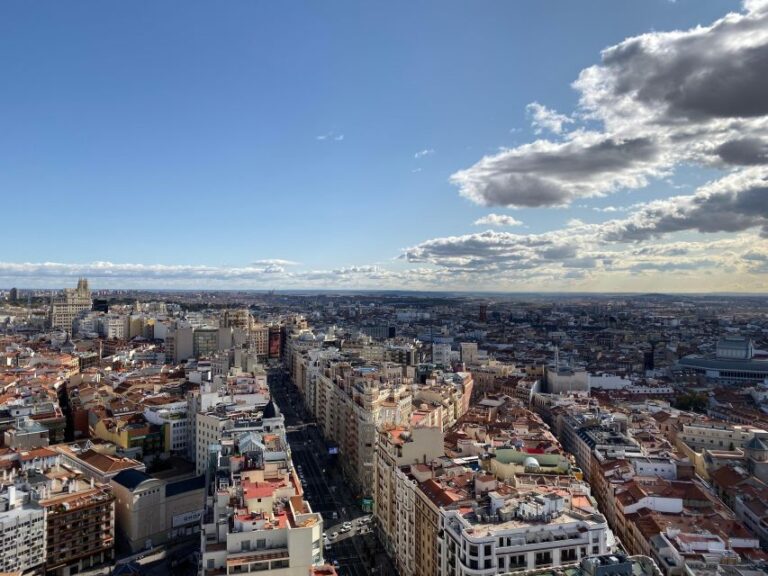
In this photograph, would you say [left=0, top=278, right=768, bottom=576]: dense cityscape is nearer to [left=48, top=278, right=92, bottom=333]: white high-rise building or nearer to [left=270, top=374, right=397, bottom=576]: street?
[left=270, top=374, right=397, bottom=576]: street

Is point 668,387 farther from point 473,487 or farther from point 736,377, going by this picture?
point 473,487

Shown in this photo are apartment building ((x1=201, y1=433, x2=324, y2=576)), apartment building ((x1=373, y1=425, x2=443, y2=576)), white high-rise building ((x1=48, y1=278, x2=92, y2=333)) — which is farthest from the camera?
white high-rise building ((x1=48, y1=278, x2=92, y2=333))

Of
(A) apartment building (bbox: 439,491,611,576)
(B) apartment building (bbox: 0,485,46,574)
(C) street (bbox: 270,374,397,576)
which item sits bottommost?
(C) street (bbox: 270,374,397,576)

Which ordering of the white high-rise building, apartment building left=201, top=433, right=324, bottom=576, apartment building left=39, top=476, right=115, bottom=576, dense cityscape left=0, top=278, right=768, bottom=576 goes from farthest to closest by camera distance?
the white high-rise building → apartment building left=39, top=476, right=115, bottom=576 → dense cityscape left=0, top=278, right=768, bottom=576 → apartment building left=201, top=433, right=324, bottom=576

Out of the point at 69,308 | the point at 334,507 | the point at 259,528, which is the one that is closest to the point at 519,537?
the point at 259,528

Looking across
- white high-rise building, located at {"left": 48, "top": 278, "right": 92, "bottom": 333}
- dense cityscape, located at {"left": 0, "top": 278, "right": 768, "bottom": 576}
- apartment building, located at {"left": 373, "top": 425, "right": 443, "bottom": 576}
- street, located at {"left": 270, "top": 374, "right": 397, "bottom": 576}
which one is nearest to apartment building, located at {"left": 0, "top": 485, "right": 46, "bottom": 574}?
dense cityscape, located at {"left": 0, "top": 278, "right": 768, "bottom": 576}

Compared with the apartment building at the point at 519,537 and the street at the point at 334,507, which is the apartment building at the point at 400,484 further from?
the apartment building at the point at 519,537
